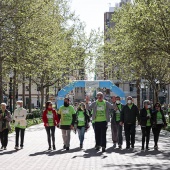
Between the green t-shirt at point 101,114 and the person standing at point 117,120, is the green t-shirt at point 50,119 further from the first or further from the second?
the person standing at point 117,120

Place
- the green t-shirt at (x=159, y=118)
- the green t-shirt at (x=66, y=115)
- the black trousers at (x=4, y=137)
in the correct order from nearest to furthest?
1. the green t-shirt at (x=159, y=118)
2. the black trousers at (x=4, y=137)
3. the green t-shirt at (x=66, y=115)

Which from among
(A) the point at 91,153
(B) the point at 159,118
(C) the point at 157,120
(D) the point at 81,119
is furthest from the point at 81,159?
(D) the point at 81,119

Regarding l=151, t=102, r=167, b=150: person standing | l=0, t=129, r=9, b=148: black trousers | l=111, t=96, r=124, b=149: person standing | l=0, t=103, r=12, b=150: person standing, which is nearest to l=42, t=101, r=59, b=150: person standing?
l=0, t=103, r=12, b=150: person standing

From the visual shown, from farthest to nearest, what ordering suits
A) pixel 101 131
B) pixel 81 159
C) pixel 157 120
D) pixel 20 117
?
pixel 20 117
pixel 157 120
pixel 101 131
pixel 81 159

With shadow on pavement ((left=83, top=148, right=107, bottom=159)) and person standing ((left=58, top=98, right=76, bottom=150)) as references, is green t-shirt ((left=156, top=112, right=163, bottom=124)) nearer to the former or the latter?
shadow on pavement ((left=83, top=148, right=107, bottom=159))

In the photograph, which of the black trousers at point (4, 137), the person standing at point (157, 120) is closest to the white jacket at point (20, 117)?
the black trousers at point (4, 137)

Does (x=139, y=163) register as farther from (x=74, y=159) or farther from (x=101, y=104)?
(x=101, y=104)

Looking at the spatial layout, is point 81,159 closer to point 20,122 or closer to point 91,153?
point 91,153

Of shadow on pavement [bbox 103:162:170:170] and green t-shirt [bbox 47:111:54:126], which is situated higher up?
green t-shirt [bbox 47:111:54:126]

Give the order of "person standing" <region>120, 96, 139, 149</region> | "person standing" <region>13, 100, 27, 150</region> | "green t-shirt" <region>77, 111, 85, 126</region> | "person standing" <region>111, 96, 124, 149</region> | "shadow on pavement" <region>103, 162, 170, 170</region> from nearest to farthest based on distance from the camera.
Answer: "shadow on pavement" <region>103, 162, 170, 170</region> → "person standing" <region>120, 96, 139, 149</region> → "person standing" <region>13, 100, 27, 150</region> → "green t-shirt" <region>77, 111, 85, 126</region> → "person standing" <region>111, 96, 124, 149</region>

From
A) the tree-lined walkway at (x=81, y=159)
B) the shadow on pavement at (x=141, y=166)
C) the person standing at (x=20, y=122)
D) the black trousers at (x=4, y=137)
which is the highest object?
the person standing at (x=20, y=122)

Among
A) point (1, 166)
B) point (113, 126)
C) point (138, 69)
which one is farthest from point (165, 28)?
point (1, 166)

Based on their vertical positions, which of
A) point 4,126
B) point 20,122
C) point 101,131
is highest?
point 20,122

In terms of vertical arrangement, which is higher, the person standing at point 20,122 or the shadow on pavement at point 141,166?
the person standing at point 20,122
